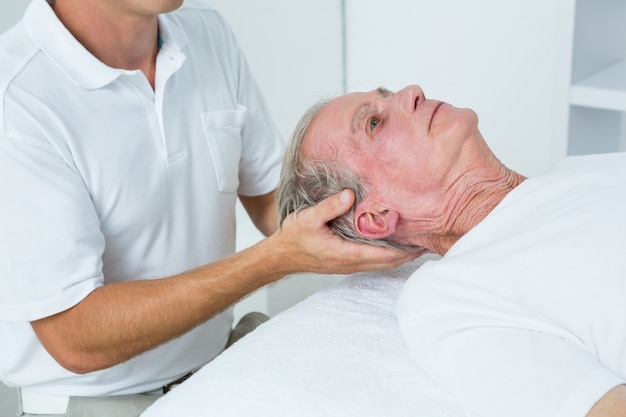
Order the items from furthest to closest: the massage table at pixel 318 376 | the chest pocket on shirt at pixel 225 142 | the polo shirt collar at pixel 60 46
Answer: the chest pocket on shirt at pixel 225 142
the polo shirt collar at pixel 60 46
the massage table at pixel 318 376

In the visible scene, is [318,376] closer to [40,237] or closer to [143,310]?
[143,310]

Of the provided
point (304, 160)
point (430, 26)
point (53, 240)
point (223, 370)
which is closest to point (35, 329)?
point (53, 240)

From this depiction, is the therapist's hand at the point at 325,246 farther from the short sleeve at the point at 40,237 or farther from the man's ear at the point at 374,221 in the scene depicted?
the short sleeve at the point at 40,237

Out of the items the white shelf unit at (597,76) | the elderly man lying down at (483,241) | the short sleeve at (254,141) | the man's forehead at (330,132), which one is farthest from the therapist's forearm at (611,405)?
the short sleeve at (254,141)

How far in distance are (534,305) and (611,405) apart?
0.21 m

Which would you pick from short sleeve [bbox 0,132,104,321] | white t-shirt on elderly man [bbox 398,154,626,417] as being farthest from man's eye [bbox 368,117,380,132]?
short sleeve [bbox 0,132,104,321]

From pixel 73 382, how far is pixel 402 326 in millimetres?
660

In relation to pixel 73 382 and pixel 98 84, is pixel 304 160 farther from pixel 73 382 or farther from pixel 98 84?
pixel 73 382

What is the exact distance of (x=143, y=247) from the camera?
5.48 ft

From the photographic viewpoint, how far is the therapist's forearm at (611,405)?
3.57 feet

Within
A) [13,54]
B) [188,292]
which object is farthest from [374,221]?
[13,54]

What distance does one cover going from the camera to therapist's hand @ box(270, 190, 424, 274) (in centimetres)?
146

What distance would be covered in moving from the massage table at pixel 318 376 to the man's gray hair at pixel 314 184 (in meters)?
0.16

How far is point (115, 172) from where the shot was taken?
5.20 ft
